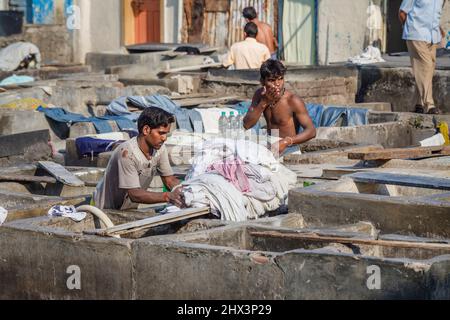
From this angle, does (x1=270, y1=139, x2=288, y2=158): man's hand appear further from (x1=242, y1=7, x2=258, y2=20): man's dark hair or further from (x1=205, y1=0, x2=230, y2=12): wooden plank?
(x1=205, y1=0, x2=230, y2=12): wooden plank

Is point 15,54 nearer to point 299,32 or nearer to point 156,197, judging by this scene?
point 299,32

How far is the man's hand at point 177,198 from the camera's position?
825 centimetres

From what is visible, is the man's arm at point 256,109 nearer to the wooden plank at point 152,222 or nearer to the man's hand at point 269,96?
the man's hand at point 269,96

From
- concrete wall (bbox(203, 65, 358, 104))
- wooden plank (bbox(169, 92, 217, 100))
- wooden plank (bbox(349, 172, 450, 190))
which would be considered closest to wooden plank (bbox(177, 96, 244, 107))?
wooden plank (bbox(169, 92, 217, 100))

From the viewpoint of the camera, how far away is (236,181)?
8.52 metres

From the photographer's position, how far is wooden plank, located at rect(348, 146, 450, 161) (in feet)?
32.4

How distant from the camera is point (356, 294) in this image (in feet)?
21.2

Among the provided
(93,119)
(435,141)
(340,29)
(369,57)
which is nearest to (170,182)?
(435,141)

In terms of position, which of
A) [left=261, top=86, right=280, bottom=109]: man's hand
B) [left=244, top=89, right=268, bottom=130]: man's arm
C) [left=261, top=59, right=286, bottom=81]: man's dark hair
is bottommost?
[left=244, top=89, right=268, bottom=130]: man's arm

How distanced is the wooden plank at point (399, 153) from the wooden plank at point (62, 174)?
253 centimetres

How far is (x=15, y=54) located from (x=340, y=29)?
5.90 meters

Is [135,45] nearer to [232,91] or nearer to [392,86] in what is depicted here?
[232,91]

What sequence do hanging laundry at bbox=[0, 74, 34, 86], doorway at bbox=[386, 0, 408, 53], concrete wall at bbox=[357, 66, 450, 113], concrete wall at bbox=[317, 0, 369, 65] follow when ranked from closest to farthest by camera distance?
concrete wall at bbox=[357, 66, 450, 113] → hanging laundry at bbox=[0, 74, 34, 86] → concrete wall at bbox=[317, 0, 369, 65] → doorway at bbox=[386, 0, 408, 53]

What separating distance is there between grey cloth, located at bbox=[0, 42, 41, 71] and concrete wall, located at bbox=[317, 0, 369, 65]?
5257 mm
